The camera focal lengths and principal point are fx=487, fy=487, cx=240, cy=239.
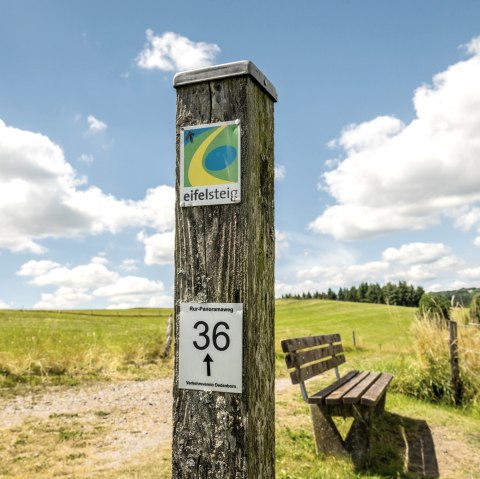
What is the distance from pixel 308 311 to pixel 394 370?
51.4m

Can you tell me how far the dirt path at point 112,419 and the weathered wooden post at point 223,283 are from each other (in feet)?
10.5

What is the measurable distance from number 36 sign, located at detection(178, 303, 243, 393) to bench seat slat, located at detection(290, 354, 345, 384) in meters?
3.04

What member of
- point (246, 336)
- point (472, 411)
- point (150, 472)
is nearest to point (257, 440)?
point (246, 336)

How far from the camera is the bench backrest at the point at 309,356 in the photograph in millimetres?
4672

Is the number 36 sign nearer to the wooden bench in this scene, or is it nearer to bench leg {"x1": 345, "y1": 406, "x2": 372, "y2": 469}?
the wooden bench

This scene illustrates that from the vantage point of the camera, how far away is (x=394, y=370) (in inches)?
332

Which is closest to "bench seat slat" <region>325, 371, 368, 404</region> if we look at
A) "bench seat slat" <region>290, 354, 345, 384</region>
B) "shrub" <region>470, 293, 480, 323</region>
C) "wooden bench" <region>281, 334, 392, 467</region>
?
"wooden bench" <region>281, 334, 392, 467</region>

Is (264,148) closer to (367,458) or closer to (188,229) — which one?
(188,229)

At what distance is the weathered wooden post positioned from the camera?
1.68 meters

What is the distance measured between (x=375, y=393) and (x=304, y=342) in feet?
2.97

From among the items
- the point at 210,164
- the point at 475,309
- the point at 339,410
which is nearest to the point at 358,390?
the point at 339,410

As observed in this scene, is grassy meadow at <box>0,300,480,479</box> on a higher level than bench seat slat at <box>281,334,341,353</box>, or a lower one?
lower

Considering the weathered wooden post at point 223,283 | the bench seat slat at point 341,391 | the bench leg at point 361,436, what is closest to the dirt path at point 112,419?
the bench leg at point 361,436

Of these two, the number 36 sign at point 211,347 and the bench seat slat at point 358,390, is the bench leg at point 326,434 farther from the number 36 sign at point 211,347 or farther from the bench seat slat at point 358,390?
the number 36 sign at point 211,347
